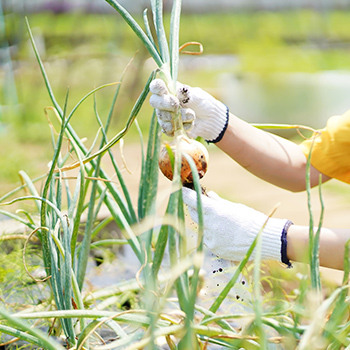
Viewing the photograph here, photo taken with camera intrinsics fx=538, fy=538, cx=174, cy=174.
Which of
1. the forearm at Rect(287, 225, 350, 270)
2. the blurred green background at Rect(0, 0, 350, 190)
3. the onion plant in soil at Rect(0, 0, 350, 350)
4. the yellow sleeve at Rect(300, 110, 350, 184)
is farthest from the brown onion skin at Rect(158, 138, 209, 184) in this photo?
the blurred green background at Rect(0, 0, 350, 190)

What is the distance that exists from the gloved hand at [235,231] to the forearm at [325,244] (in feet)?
0.04

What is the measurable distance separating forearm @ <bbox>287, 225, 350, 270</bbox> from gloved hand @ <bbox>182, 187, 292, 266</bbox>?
1 centimetres

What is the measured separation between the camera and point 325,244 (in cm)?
82

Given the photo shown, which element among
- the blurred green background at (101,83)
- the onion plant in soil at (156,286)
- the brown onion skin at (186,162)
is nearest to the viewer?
the onion plant in soil at (156,286)

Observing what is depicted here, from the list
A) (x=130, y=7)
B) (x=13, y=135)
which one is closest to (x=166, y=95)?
(x=13, y=135)

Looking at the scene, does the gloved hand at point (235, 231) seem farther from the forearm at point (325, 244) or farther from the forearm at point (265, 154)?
the forearm at point (265, 154)

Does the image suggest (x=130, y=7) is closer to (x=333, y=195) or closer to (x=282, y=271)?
(x=333, y=195)

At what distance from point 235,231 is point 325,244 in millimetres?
148

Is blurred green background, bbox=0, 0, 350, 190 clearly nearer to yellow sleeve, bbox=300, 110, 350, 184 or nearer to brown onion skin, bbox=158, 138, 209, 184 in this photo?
yellow sleeve, bbox=300, 110, 350, 184

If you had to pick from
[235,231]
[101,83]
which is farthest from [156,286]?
[101,83]

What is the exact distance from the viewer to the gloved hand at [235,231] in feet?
2.57

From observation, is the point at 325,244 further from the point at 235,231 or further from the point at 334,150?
the point at 334,150

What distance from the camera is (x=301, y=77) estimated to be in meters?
3.90

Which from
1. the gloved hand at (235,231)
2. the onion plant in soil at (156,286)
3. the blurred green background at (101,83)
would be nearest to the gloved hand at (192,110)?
the onion plant in soil at (156,286)
